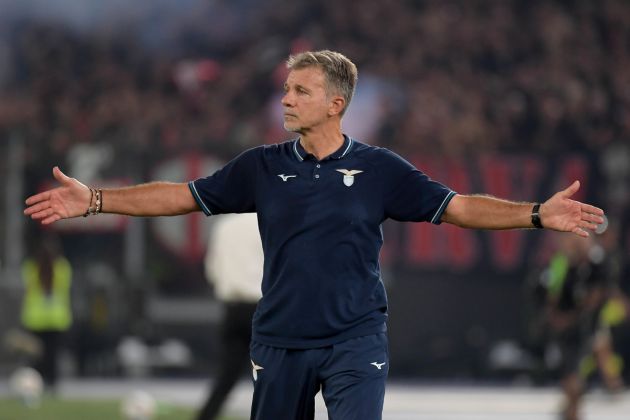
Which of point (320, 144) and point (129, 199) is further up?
point (320, 144)

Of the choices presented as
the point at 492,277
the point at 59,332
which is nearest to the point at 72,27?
the point at 59,332

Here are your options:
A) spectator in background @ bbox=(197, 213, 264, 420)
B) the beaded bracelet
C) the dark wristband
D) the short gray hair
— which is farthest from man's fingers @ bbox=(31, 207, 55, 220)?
spectator in background @ bbox=(197, 213, 264, 420)

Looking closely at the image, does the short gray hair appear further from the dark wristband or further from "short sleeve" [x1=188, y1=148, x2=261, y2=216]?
the dark wristband

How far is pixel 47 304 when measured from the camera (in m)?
17.3

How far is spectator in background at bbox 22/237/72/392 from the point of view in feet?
56.8

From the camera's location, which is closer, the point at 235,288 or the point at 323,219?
the point at 323,219

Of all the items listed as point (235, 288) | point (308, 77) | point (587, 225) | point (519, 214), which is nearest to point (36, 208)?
point (308, 77)

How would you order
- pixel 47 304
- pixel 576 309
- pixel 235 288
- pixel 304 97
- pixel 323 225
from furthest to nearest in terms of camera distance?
pixel 47 304, pixel 576 309, pixel 235 288, pixel 304 97, pixel 323 225

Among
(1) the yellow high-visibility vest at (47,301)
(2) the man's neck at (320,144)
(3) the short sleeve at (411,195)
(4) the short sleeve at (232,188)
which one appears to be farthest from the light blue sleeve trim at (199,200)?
(1) the yellow high-visibility vest at (47,301)

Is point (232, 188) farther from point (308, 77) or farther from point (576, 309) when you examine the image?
point (576, 309)

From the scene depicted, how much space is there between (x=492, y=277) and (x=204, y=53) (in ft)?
15.8

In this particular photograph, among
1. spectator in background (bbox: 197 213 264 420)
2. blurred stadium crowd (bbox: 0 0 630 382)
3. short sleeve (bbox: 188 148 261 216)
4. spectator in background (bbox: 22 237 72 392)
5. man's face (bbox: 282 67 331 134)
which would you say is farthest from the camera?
blurred stadium crowd (bbox: 0 0 630 382)

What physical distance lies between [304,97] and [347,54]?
13.6m

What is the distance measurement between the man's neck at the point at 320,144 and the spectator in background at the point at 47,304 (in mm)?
11070
